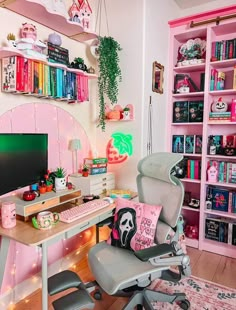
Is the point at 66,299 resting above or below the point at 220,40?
below

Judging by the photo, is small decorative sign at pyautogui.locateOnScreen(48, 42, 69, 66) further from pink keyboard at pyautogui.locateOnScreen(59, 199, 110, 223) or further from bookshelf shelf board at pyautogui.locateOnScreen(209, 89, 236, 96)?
bookshelf shelf board at pyautogui.locateOnScreen(209, 89, 236, 96)

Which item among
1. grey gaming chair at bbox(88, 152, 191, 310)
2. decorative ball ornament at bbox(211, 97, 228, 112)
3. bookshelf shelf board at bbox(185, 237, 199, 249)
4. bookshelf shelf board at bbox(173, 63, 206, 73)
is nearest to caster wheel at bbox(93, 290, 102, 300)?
grey gaming chair at bbox(88, 152, 191, 310)

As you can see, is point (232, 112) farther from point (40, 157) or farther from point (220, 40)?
point (40, 157)

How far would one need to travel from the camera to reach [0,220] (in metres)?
1.52

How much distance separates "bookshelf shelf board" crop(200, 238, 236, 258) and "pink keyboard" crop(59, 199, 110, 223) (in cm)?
136

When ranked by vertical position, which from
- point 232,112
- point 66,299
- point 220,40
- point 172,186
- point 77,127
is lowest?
point 66,299

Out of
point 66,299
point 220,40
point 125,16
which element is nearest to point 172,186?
point 66,299

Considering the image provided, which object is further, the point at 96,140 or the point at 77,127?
the point at 96,140

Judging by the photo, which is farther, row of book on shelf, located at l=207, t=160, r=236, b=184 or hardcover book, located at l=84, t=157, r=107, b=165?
row of book on shelf, located at l=207, t=160, r=236, b=184

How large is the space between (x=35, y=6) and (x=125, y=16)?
981mm

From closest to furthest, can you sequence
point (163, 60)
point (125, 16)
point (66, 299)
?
point (66, 299) < point (125, 16) < point (163, 60)

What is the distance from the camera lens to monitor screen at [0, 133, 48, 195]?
1467mm

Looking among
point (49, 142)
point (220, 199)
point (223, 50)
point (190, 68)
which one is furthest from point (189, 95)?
point (49, 142)

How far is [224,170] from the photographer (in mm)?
2523
